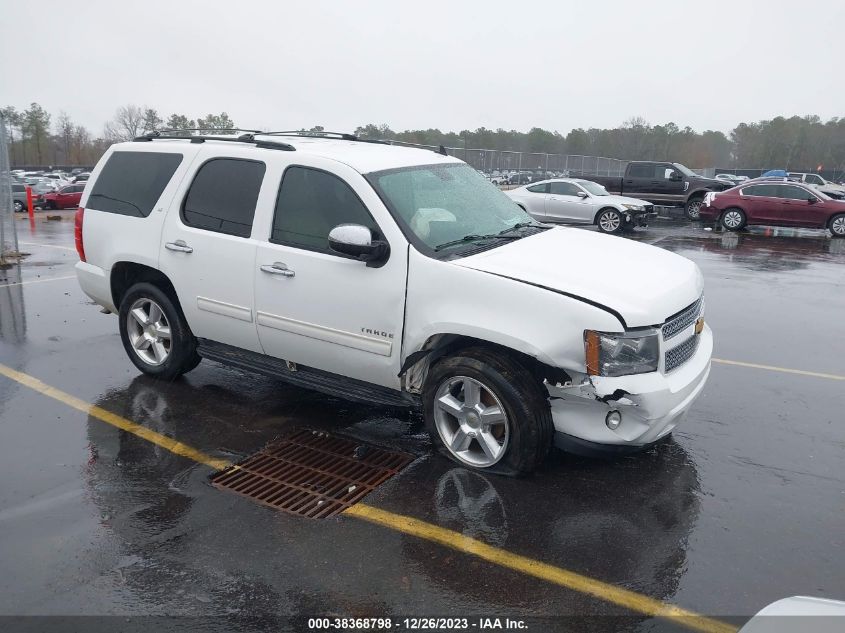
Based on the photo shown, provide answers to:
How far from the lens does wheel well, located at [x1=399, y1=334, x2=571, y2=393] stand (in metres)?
4.06

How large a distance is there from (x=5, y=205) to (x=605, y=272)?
12202 mm

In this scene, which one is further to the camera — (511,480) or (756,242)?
(756,242)

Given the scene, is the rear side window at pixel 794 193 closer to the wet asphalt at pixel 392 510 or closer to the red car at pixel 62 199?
the wet asphalt at pixel 392 510

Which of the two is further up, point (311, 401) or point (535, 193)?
point (535, 193)

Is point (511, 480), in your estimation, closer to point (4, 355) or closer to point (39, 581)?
point (39, 581)

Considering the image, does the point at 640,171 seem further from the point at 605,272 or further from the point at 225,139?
the point at 605,272

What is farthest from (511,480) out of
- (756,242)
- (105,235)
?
(756,242)

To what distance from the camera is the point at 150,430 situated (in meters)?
5.16

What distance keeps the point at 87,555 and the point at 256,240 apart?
7.67 feet

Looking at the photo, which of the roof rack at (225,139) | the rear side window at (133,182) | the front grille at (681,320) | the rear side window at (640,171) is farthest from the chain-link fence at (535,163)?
the front grille at (681,320)

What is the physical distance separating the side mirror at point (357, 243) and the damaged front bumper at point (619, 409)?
1356 mm

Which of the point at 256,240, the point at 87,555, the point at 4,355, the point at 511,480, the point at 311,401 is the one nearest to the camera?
the point at 87,555

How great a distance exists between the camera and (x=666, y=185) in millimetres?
24297

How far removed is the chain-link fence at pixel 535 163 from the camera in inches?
1465
